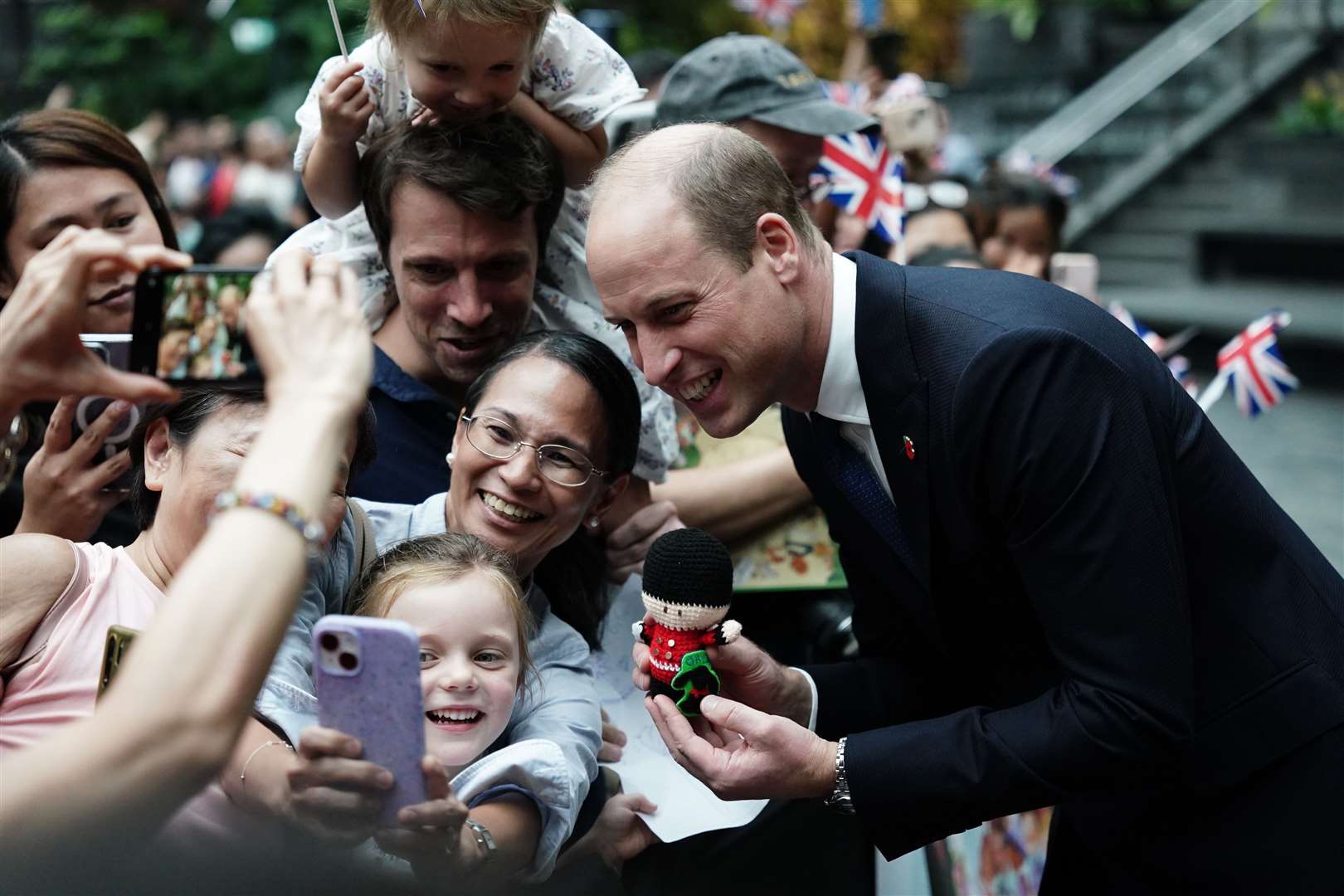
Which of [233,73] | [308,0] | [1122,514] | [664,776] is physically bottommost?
[233,73]

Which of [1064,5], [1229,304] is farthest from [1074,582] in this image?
[1064,5]

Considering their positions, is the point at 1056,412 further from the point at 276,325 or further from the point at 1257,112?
the point at 1257,112

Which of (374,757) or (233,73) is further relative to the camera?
(233,73)

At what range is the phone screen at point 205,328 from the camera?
1728 mm

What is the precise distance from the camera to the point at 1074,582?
83.3 inches

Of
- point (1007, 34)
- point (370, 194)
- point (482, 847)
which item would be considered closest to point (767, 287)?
point (482, 847)

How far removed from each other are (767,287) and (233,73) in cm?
Answer: 2024

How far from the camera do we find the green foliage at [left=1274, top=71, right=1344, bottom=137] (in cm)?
1395

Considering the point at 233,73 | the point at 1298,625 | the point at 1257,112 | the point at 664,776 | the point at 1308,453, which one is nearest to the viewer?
the point at 1298,625

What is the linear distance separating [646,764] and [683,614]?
685mm

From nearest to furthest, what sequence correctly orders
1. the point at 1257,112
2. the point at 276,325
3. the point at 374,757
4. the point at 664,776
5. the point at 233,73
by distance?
the point at 276,325 < the point at 374,757 < the point at 664,776 < the point at 1257,112 < the point at 233,73

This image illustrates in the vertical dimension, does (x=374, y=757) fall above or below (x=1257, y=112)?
above

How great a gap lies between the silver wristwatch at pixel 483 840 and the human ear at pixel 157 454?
32.9 inches

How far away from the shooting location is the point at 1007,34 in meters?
18.2
